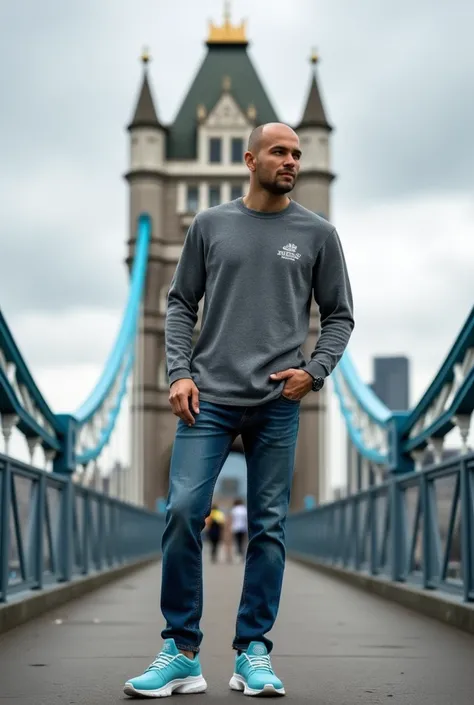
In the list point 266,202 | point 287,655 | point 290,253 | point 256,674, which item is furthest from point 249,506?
point 287,655

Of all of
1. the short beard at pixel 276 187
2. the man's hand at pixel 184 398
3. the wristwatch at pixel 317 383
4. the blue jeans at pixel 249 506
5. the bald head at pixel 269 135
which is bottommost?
the blue jeans at pixel 249 506

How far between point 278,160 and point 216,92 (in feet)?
165

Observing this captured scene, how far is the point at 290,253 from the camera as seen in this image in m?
3.94

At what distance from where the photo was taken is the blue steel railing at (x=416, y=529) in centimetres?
643

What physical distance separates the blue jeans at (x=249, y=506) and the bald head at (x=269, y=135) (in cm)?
67

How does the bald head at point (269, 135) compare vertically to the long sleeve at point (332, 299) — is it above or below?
above

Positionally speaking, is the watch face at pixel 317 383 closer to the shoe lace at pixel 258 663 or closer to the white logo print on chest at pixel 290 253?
the white logo print on chest at pixel 290 253

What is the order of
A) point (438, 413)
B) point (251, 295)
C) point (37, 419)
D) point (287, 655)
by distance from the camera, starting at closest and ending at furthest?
point (251, 295)
point (287, 655)
point (438, 413)
point (37, 419)

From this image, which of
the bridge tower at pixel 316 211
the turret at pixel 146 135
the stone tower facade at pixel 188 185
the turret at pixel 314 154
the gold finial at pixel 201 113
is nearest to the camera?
the bridge tower at pixel 316 211

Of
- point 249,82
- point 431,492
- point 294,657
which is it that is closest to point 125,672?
point 294,657

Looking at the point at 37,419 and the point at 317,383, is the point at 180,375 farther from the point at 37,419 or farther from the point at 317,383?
the point at 37,419

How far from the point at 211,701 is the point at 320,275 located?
1161 millimetres

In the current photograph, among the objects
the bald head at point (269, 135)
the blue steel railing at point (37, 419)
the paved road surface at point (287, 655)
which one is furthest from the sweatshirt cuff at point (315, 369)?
the blue steel railing at point (37, 419)

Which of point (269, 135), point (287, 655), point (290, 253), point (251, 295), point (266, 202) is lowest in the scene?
point (287, 655)
